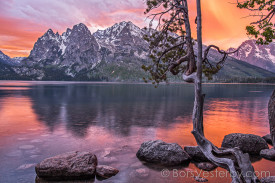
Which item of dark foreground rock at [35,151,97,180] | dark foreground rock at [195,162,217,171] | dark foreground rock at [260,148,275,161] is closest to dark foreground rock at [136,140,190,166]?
dark foreground rock at [195,162,217,171]

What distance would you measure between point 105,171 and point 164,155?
5.19 meters

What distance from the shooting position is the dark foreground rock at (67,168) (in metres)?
14.2

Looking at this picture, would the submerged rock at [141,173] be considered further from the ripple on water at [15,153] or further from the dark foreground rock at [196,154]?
the ripple on water at [15,153]

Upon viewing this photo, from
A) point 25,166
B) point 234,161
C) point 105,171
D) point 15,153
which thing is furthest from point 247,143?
point 15,153

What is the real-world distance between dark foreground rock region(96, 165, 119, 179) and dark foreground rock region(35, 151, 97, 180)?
38 cm

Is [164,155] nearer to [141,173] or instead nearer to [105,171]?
[141,173]

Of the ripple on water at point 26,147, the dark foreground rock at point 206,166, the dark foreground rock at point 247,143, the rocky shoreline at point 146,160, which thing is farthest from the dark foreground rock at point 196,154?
the ripple on water at point 26,147

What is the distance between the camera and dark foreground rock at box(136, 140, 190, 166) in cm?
1705

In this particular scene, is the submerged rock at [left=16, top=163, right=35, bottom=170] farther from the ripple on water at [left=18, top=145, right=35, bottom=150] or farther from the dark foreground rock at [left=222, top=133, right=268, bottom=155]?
the dark foreground rock at [left=222, top=133, right=268, bottom=155]

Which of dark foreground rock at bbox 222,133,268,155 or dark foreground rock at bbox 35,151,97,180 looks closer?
dark foreground rock at bbox 35,151,97,180

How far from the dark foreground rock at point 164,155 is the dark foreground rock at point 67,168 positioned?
15.7ft

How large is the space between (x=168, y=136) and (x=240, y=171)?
15.5 meters

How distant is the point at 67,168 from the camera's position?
14352mm

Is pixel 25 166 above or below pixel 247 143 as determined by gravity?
below
